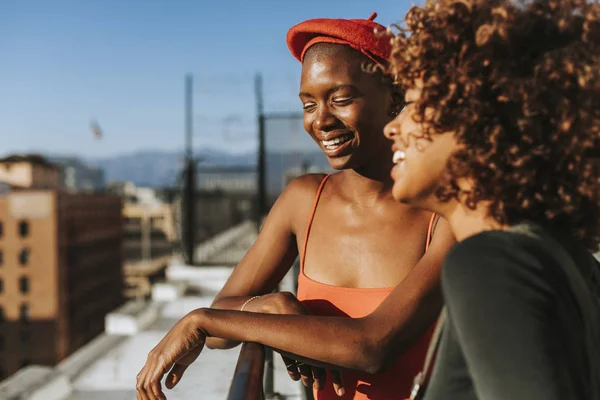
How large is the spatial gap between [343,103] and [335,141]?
A: 0.11 metres

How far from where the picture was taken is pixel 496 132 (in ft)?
3.09

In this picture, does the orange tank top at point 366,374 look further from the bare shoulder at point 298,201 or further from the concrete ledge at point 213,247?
the concrete ledge at point 213,247

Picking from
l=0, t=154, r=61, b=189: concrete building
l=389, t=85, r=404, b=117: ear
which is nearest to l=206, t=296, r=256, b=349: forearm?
l=389, t=85, r=404, b=117: ear

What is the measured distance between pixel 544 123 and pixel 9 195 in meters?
71.0

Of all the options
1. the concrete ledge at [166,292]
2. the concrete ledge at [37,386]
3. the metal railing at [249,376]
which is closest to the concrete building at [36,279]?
the concrete ledge at [166,292]

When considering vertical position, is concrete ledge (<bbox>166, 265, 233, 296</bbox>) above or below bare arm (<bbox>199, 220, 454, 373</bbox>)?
below

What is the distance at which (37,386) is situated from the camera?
4.20 m

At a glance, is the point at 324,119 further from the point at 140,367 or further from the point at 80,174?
the point at 80,174

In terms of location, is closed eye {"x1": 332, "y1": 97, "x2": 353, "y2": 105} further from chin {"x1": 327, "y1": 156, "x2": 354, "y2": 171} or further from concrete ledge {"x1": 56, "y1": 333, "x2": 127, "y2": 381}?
concrete ledge {"x1": 56, "y1": 333, "x2": 127, "y2": 381}

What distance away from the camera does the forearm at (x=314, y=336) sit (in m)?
1.42

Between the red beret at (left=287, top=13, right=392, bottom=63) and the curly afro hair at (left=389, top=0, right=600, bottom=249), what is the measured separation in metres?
0.66

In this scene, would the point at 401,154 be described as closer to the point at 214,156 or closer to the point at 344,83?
the point at 344,83

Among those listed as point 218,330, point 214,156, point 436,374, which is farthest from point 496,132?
point 214,156

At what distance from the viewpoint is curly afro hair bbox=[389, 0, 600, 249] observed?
919 millimetres
